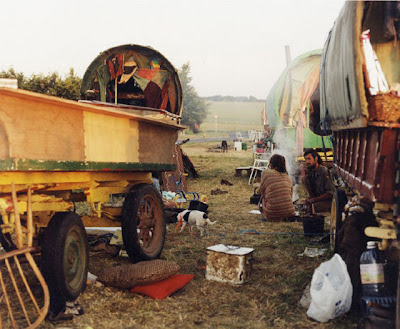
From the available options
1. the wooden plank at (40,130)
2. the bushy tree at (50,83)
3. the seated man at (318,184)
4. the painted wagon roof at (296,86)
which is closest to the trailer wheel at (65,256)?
the wooden plank at (40,130)

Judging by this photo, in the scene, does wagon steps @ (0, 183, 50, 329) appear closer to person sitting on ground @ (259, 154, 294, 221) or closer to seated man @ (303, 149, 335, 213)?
person sitting on ground @ (259, 154, 294, 221)

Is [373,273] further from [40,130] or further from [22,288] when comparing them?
[22,288]

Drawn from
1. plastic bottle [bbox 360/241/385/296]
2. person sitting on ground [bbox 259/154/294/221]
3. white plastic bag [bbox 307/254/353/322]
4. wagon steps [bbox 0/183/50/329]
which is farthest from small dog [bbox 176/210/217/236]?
plastic bottle [bbox 360/241/385/296]

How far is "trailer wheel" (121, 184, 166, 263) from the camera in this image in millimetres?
5023

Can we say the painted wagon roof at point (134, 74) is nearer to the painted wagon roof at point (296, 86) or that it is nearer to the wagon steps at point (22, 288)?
the wagon steps at point (22, 288)

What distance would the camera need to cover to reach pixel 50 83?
2591 centimetres

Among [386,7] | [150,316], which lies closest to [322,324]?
[150,316]

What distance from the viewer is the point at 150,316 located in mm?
3852

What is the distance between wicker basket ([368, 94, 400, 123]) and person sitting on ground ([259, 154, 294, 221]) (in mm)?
4679

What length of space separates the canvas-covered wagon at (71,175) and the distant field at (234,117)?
62577mm

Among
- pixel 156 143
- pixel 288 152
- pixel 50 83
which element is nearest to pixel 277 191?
pixel 156 143

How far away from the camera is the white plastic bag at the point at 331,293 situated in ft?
11.5

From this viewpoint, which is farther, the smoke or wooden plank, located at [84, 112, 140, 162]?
the smoke

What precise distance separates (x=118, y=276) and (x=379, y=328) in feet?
8.76
